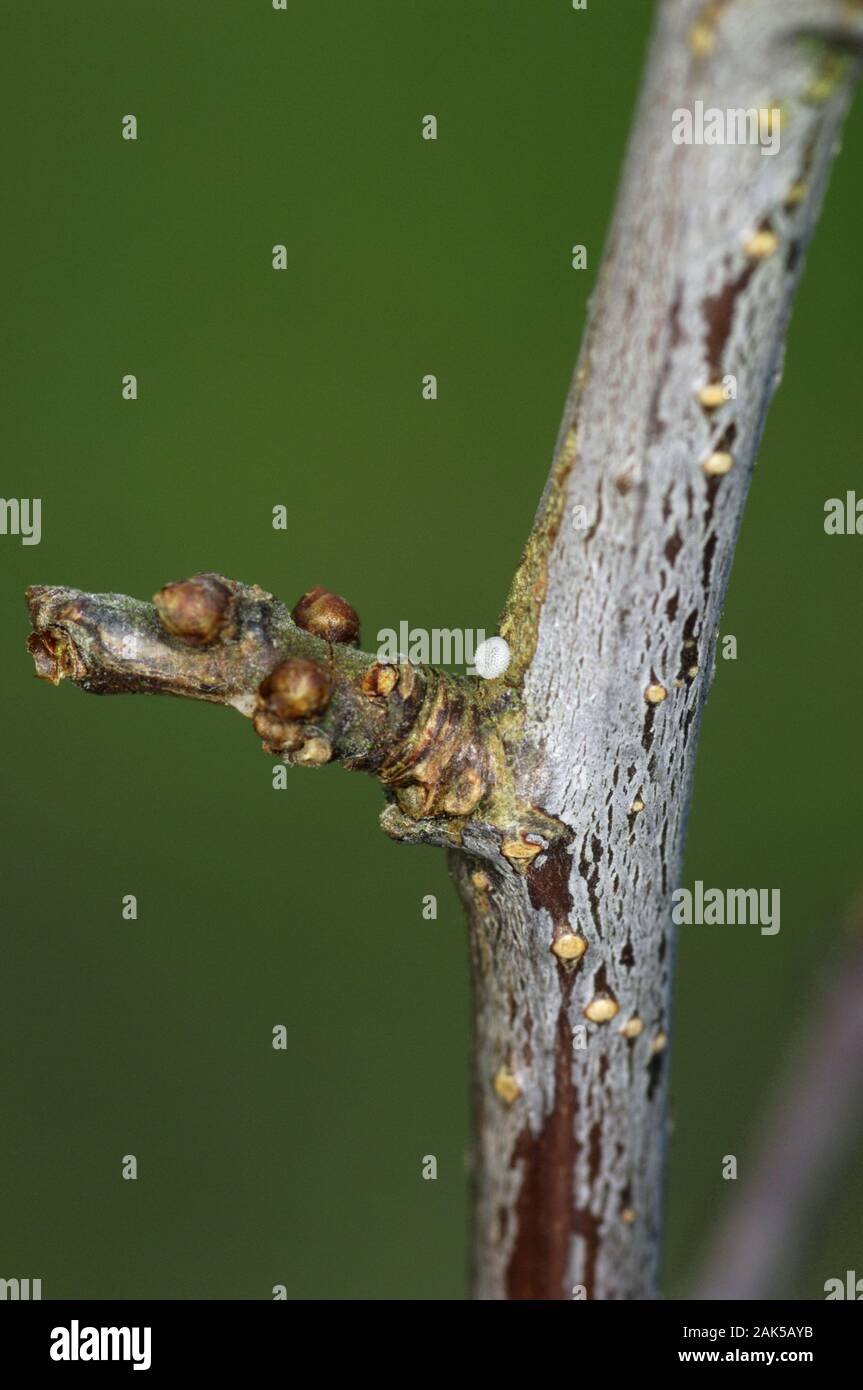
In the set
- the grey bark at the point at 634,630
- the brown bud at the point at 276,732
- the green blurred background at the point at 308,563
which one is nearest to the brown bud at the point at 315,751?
the brown bud at the point at 276,732

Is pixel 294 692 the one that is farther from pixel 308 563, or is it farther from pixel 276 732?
pixel 308 563

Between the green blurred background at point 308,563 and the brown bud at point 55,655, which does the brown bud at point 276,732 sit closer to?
the brown bud at point 55,655

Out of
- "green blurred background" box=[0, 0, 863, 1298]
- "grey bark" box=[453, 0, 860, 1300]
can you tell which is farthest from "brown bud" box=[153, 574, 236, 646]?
"green blurred background" box=[0, 0, 863, 1298]

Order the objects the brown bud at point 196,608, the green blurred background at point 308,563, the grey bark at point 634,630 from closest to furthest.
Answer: the grey bark at point 634,630, the brown bud at point 196,608, the green blurred background at point 308,563

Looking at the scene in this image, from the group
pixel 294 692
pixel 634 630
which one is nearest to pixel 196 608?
pixel 294 692

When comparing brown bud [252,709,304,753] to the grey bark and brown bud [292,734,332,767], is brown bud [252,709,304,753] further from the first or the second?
the grey bark

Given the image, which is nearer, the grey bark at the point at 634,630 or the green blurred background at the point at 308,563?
the grey bark at the point at 634,630
